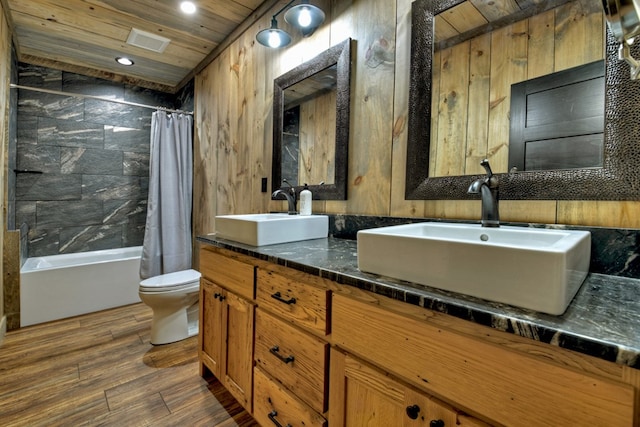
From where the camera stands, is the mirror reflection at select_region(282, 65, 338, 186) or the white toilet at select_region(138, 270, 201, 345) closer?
the mirror reflection at select_region(282, 65, 338, 186)

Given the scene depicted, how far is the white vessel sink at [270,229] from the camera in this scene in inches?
49.4

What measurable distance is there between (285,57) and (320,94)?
18.3 inches

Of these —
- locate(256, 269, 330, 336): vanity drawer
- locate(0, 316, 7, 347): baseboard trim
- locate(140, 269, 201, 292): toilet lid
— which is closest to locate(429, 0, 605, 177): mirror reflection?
locate(256, 269, 330, 336): vanity drawer

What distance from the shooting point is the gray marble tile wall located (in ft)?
9.25

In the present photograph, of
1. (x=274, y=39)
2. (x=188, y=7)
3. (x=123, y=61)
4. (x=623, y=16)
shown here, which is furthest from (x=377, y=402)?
(x=123, y=61)

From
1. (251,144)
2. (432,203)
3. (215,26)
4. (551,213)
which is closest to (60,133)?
(215,26)

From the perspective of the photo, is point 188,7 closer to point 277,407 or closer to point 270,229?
point 270,229

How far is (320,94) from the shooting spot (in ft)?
5.61

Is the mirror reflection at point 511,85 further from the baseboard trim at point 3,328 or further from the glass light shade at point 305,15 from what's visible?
the baseboard trim at point 3,328

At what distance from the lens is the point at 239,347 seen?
1.31 meters

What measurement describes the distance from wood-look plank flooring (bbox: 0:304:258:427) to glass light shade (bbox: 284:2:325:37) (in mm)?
2052

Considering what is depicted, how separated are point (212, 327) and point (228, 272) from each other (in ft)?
1.29

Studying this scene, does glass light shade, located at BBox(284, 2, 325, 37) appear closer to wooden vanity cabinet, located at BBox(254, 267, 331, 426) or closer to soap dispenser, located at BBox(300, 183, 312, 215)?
soap dispenser, located at BBox(300, 183, 312, 215)

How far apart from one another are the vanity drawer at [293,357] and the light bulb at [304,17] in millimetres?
1470
